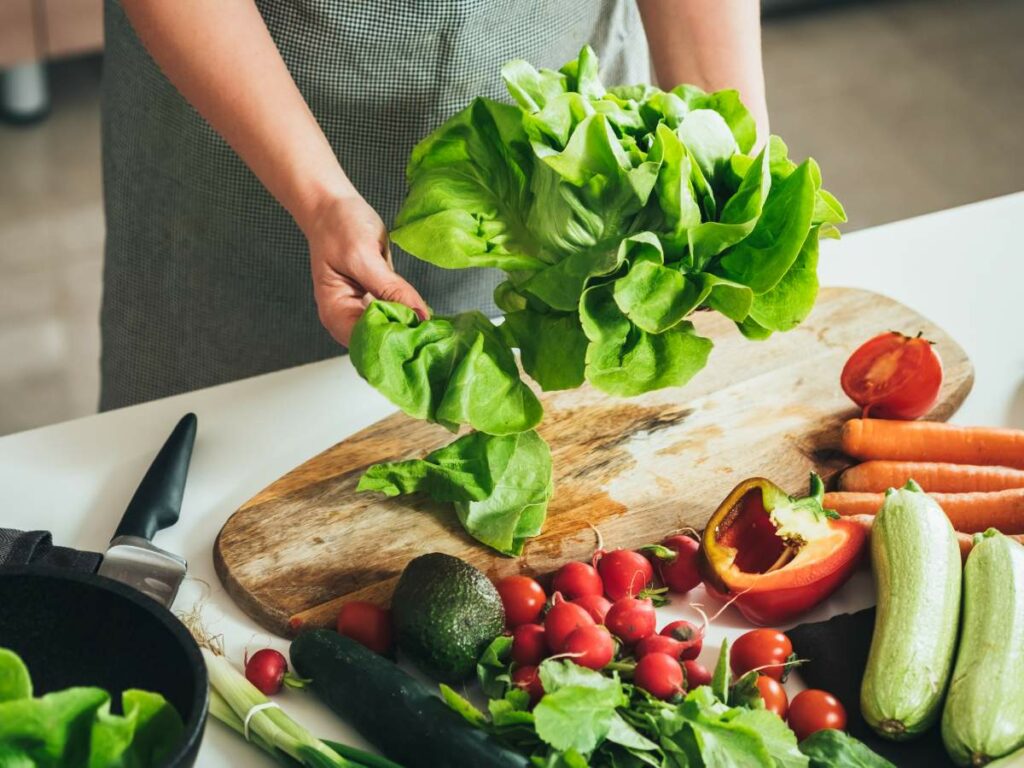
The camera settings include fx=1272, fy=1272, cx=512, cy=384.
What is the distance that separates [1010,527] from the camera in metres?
1.22

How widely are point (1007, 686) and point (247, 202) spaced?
1034 millimetres

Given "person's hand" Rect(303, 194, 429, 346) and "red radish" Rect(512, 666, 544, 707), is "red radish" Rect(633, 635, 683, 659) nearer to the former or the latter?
"red radish" Rect(512, 666, 544, 707)

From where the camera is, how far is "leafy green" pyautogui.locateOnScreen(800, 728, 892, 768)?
961 mm

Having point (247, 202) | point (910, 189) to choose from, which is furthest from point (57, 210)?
point (910, 189)

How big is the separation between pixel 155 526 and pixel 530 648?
0.38 metres

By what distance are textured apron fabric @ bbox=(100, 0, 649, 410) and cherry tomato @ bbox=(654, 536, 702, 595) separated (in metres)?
0.57

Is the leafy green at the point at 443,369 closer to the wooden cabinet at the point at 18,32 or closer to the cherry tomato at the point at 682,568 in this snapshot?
the cherry tomato at the point at 682,568

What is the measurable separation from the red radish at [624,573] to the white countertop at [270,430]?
0.15 feet


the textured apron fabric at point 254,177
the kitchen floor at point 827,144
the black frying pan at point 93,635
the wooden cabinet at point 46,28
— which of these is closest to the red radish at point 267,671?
the black frying pan at point 93,635

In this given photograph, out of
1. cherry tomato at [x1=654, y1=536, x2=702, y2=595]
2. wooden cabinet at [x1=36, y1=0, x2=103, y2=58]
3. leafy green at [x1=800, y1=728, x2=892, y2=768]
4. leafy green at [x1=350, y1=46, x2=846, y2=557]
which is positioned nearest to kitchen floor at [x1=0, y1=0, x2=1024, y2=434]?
wooden cabinet at [x1=36, y1=0, x2=103, y2=58]

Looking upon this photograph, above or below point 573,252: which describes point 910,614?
below

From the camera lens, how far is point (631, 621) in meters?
1.07

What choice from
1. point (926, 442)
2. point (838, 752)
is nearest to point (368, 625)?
point (838, 752)

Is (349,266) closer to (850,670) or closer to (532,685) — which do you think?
(532,685)
